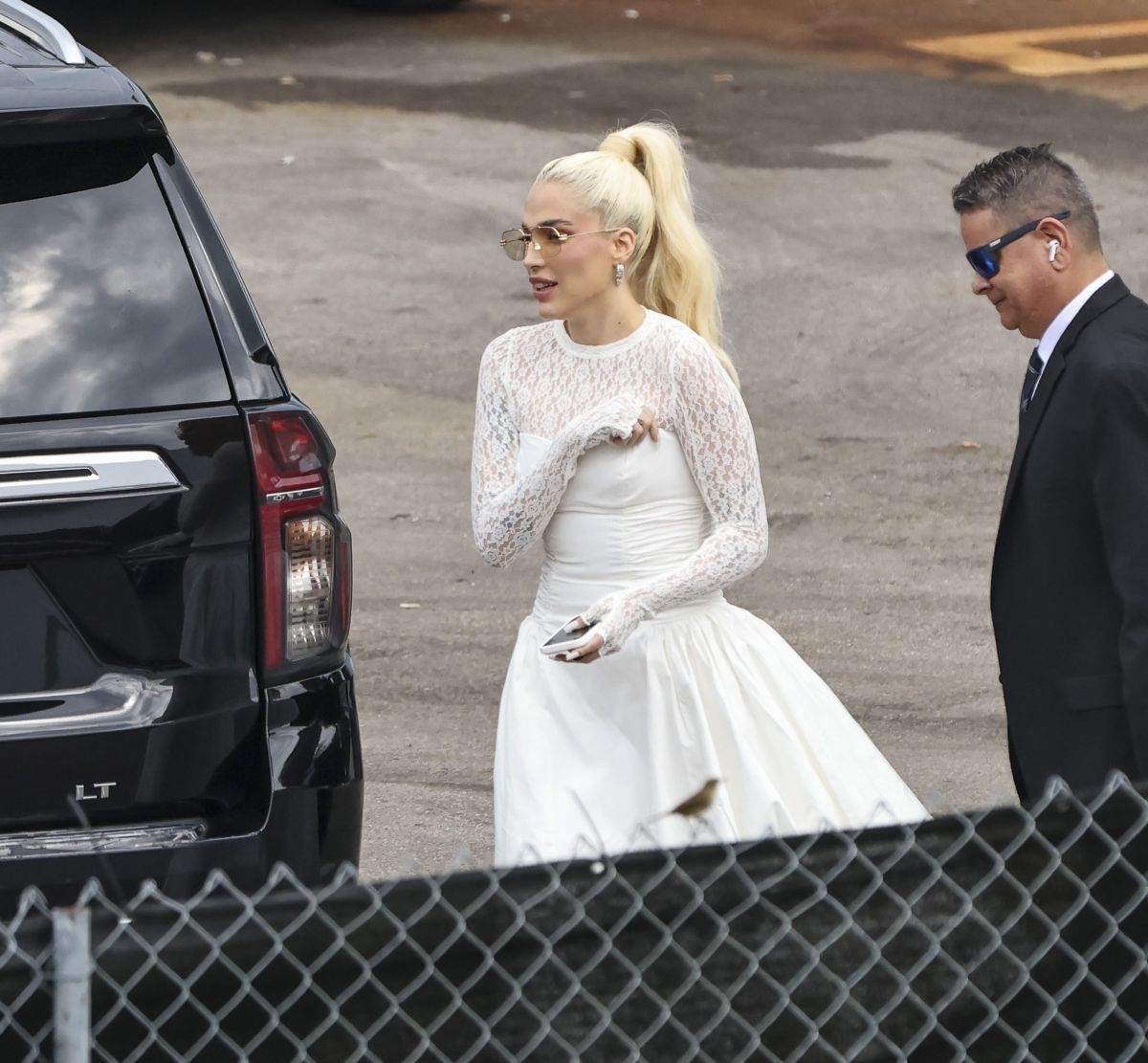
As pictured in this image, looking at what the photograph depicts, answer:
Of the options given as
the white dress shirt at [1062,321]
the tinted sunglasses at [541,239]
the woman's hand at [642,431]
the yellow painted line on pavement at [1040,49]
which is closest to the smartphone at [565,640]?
the woman's hand at [642,431]

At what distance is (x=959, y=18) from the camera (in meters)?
17.4

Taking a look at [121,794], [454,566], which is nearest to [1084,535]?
[121,794]

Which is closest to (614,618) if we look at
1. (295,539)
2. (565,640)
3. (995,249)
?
(565,640)

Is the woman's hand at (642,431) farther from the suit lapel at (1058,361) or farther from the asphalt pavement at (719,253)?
the asphalt pavement at (719,253)

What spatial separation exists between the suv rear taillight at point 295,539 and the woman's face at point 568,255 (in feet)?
2.34

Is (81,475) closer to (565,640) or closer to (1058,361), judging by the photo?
A: (565,640)

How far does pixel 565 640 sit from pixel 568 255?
810 millimetres

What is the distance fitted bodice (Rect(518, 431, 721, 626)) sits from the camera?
13.7 ft

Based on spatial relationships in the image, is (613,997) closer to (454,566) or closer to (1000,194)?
(1000,194)

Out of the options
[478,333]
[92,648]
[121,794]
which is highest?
[92,648]

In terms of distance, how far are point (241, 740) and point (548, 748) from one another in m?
0.83

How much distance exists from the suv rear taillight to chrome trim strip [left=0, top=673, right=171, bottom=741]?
0.77 feet

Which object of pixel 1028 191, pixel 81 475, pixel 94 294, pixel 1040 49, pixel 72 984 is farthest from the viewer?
pixel 1040 49

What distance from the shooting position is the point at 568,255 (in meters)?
4.15
